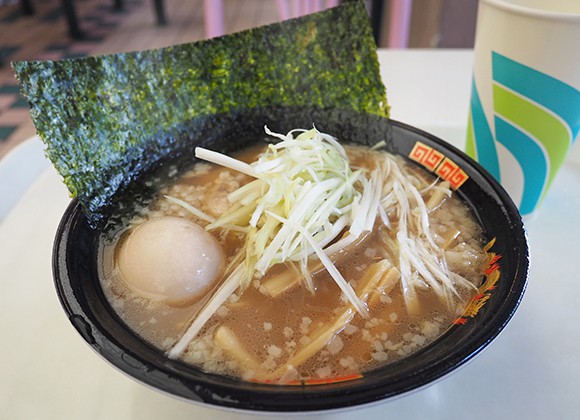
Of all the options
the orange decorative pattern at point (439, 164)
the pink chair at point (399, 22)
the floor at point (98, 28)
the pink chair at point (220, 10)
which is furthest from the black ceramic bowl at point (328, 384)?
the floor at point (98, 28)

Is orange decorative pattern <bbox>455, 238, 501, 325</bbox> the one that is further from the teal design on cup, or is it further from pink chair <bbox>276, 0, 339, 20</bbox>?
pink chair <bbox>276, 0, 339, 20</bbox>

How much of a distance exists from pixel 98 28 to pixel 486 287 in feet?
15.9

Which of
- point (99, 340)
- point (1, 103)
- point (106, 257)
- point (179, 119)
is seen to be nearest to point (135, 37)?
point (1, 103)

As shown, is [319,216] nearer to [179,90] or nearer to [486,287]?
[486,287]

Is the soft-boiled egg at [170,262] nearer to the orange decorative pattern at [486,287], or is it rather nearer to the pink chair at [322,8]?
the orange decorative pattern at [486,287]

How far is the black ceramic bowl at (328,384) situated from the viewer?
0.63 m

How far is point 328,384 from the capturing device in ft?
2.22

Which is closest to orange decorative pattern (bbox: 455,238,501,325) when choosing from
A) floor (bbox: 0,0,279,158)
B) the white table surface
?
the white table surface

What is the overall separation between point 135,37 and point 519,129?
Answer: 4.21 m

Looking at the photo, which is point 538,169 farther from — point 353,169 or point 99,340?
point 99,340

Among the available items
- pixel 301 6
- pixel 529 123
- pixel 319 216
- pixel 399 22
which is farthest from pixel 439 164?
pixel 301 6

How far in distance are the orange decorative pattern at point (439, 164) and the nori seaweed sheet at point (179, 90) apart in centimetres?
16

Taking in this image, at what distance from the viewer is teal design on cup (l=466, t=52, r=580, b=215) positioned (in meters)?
1.03

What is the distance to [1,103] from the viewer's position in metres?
3.53
